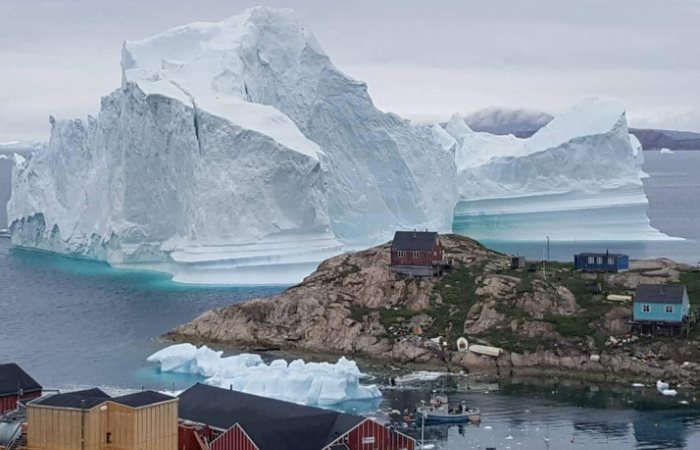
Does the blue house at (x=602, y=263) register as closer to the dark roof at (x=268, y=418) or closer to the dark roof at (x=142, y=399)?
the dark roof at (x=268, y=418)

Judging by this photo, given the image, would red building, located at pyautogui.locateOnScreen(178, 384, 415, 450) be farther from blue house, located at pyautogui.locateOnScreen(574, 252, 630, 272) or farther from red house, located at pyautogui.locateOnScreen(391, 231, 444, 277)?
blue house, located at pyautogui.locateOnScreen(574, 252, 630, 272)

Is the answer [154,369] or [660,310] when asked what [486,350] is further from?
[154,369]

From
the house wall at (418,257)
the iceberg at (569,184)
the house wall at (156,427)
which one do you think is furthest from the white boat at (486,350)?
the iceberg at (569,184)

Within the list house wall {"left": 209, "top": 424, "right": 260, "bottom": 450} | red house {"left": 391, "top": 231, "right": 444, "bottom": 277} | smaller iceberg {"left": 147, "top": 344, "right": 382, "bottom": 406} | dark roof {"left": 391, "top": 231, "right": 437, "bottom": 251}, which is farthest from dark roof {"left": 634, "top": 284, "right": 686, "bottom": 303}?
house wall {"left": 209, "top": 424, "right": 260, "bottom": 450}

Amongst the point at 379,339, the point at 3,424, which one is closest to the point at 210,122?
the point at 379,339

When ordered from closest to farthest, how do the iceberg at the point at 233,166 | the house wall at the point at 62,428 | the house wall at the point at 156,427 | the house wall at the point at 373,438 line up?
1. the house wall at the point at 62,428
2. the house wall at the point at 156,427
3. the house wall at the point at 373,438
4. the iceberg at the point at 233,166

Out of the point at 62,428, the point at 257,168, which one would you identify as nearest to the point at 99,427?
the point at 62,428

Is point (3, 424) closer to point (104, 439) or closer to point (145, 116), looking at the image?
point (104, 439)
